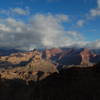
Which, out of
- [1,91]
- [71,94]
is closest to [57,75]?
[71,94]

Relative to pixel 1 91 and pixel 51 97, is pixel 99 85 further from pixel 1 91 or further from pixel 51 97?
pixel 1 91

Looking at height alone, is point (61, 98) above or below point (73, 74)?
below

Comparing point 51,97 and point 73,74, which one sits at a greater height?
point 73,74

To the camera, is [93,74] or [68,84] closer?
[93,74]

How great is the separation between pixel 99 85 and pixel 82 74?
41.7 feet

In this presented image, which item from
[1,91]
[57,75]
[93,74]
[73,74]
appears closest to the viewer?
[93,74]

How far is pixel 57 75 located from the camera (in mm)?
94312

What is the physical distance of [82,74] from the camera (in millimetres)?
80062

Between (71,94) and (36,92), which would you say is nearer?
(71,94)

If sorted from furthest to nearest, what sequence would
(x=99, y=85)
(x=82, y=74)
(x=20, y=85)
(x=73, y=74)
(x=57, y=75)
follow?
(x=20, y=85)
(x=57, y=75)
(x=73, y=74)
(x=82, y=74)
(x=99, y=85)

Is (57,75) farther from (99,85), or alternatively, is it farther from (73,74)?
(99,85)

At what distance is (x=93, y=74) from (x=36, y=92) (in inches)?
1347

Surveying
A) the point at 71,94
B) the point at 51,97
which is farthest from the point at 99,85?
the point at 51,97

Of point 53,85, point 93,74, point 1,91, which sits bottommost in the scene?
point 1,91
